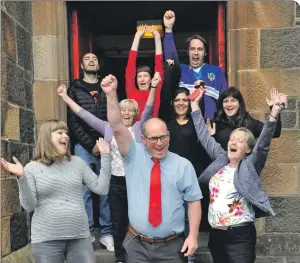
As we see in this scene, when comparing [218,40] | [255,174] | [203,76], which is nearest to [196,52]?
[203,76]

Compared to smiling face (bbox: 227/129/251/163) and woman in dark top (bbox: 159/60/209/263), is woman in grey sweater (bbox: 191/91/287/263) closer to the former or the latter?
smiling face (bbox: 227/129/251/163)

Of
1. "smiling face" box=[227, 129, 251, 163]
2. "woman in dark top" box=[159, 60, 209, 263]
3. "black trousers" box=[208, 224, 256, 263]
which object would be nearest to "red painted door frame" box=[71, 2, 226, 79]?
"woman in dark top" box=[159, 60, 209, 263]

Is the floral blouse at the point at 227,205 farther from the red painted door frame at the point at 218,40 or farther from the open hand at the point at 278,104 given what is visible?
the red painted door frame at the point at 218,40

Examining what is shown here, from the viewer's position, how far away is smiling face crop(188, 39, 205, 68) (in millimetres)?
4859

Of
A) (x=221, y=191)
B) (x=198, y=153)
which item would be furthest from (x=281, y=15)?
(x=221, y=191)

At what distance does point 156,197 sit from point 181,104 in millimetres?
1169

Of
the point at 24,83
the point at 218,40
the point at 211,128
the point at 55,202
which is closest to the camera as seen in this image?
the point at 55,202

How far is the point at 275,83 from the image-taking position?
537cm

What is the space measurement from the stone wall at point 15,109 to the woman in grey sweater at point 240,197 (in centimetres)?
184

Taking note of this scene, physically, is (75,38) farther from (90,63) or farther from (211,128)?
(211,128)

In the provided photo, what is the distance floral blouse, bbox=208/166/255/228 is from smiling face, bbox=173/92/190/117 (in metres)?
0.78

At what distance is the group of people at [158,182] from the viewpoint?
3594 mm

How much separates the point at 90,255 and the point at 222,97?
5.60 ft

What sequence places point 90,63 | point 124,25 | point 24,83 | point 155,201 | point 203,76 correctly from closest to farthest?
point 155,201 → point 203,76 → point 90,63 → point 24,83 → point 124,25
